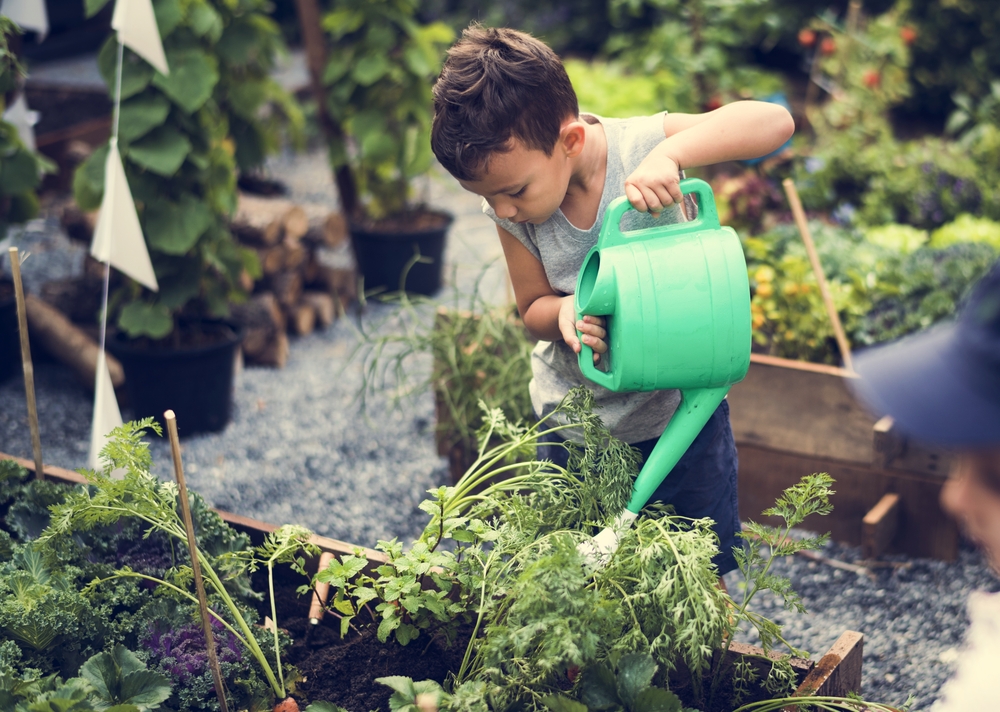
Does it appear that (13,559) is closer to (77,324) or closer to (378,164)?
(77,324)

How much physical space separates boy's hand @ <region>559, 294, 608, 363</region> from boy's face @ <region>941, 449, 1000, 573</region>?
61cm

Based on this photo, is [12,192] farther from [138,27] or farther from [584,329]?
[584,329]

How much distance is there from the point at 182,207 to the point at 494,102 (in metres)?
1.78

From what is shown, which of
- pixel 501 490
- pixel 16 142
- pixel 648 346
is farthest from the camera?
pixel 16 142

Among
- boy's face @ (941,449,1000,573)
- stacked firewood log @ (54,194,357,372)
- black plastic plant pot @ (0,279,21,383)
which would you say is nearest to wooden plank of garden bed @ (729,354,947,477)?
boy's face @ (941,449,1000,573)

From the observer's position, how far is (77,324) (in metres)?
3.42

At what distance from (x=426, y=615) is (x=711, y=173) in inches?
124

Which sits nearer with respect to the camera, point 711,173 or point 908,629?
point 908,629

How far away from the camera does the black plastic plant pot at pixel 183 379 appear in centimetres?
287

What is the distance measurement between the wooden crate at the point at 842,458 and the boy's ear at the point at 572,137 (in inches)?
47.6

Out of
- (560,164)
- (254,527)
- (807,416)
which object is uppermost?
(560,164)

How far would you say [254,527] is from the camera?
6.03ft

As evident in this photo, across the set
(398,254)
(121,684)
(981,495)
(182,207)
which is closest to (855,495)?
(981,495)

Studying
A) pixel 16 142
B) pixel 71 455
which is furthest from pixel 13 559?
pixel 16 142
